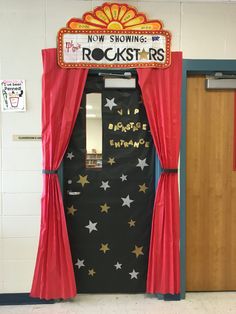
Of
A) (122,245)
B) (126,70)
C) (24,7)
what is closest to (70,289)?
(122,245)

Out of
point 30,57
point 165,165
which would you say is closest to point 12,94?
point 30,57

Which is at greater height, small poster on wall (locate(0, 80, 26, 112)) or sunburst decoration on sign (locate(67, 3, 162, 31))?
sunburst decoration on sign (locate(67, 3, 162, 31))

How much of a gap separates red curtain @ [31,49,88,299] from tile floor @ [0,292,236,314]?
0.37 ft

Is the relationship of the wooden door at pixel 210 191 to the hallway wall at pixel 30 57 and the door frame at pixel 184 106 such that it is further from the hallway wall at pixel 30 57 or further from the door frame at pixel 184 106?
the hallway wall at pixel 30 57

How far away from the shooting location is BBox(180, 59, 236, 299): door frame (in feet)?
8.65

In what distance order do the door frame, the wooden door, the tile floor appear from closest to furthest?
the tile floor
the door frame
the wooden door

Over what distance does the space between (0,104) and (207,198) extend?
1990 millimetres

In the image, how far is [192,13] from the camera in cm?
262

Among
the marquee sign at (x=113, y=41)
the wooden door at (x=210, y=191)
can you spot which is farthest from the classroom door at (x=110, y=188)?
the wooden door at (x=210, y=191)

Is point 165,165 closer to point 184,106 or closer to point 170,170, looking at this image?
point 170,170

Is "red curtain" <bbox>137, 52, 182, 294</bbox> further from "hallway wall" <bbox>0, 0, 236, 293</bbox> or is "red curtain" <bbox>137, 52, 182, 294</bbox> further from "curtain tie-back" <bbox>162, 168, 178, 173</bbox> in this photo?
"hallway wall" <bbox>0, 0, 236, 293</bbox>

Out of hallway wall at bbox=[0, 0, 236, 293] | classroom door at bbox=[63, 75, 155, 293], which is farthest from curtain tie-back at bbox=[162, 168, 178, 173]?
hallway wall at bbox=[0, 0, 236, 293]

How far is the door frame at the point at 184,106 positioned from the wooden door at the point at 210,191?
98mm

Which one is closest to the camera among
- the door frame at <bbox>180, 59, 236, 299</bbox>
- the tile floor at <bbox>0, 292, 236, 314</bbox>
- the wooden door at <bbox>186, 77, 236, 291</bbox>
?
the tile floor at <bbox>0, 292, 236, 314</bbox>
